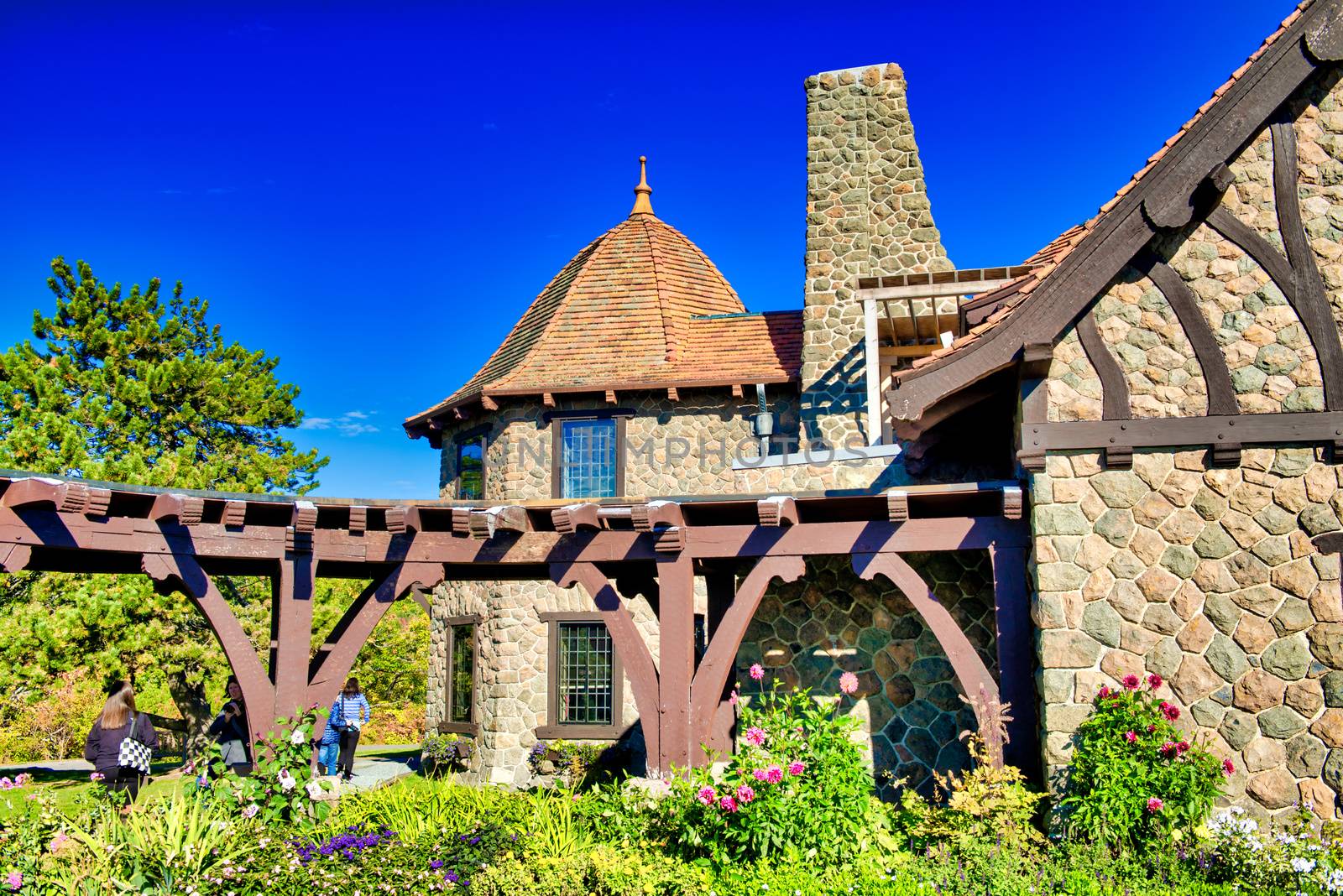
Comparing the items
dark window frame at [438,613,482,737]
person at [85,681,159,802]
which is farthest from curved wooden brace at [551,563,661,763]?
dark window frame at [438,613,482,737]

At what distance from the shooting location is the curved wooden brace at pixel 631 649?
972cm

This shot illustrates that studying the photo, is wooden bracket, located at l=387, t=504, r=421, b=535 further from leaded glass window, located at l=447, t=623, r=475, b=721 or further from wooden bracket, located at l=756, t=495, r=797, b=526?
leaded glass window, located at l=447, t=623, r=475, b=721

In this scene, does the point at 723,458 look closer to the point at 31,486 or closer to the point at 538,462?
the point at 538,462

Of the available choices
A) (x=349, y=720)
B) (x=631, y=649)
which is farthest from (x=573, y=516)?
(x=349, y=720)

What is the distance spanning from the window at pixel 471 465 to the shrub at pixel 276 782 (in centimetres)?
888

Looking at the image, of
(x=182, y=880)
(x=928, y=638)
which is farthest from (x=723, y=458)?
(x=182, y=880)

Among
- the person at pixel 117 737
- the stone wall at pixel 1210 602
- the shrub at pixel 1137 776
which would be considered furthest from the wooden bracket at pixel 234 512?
the shrub at pixel 1137 776

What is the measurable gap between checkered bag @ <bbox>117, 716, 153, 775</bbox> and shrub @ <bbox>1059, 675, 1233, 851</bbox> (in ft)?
27.6

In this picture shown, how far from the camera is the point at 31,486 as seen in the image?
8477mm

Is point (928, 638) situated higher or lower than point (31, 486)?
lower

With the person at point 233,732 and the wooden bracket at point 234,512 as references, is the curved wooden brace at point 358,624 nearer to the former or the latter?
the person at point 233,732

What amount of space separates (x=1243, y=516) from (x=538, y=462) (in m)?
11.2

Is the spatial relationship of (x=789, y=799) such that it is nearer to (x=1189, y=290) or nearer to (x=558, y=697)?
(x=1189, y=290)

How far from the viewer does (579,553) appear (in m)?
10.2
